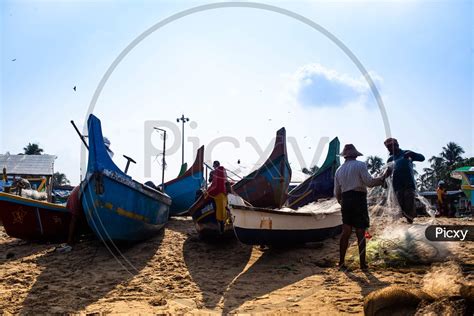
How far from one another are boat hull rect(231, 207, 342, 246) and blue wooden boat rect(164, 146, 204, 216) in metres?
6.47

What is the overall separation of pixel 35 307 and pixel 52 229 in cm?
422

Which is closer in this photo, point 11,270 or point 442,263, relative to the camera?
point 442,263

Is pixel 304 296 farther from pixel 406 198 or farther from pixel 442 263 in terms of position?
pixel 406 198

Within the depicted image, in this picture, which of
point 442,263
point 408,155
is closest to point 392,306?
point 442,263

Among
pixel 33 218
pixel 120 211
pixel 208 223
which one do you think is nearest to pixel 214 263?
pixel 208 223

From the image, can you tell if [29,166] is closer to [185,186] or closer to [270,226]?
[185,186]

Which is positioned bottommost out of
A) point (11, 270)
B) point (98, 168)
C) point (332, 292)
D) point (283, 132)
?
point (11, 270)

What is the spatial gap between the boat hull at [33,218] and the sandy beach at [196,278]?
0.52 metres

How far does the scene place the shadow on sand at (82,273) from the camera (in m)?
4.44

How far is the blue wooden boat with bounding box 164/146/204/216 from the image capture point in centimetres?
1235

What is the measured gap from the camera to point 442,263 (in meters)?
4.58

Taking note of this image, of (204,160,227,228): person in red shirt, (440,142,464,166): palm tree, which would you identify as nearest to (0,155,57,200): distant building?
(204,160,227,228): person in red shirt

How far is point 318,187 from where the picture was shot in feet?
34.7

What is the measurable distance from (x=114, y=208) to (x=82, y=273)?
1401mm
